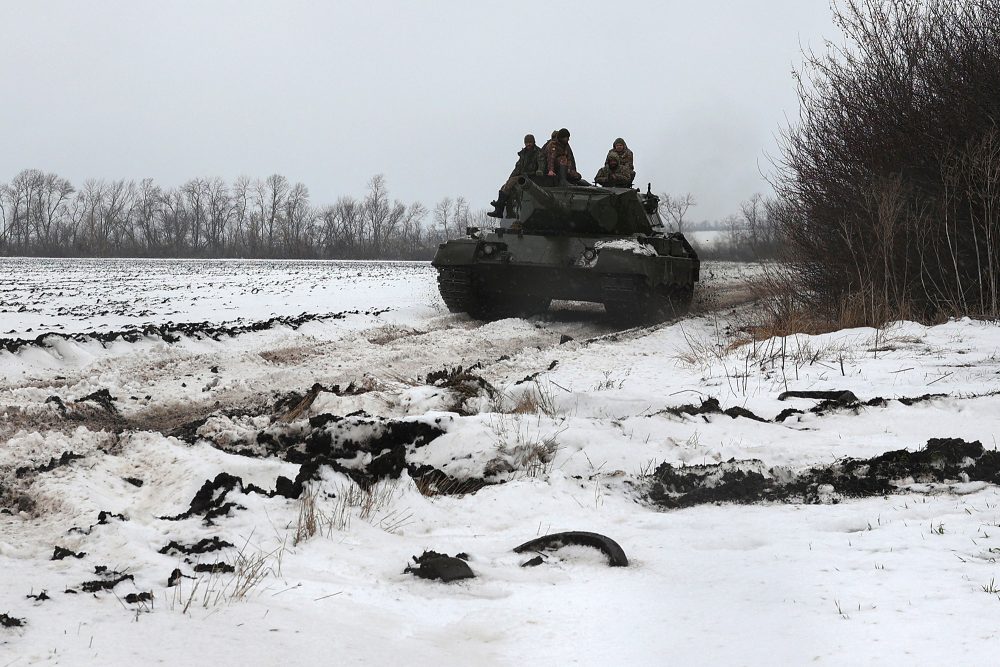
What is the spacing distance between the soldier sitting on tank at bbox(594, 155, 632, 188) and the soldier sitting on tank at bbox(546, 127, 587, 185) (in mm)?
650

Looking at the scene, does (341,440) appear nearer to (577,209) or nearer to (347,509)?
(347,509)

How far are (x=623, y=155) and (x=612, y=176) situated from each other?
0.62m

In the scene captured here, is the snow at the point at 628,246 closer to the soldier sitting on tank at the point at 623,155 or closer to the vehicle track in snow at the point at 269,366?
the vehicle track in snow at the point at 269,366

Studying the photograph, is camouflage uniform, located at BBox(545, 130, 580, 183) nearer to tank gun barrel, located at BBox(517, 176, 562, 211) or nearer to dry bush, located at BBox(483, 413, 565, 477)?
tank gun barrel, located at BBox(517, 176, 562, 211)

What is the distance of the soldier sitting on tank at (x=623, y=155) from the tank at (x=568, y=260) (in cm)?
126

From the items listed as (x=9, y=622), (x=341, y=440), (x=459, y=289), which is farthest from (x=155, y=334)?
(x=9, y=622)

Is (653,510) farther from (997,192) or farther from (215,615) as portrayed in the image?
(997,192)

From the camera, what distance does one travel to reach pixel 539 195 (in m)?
11.7

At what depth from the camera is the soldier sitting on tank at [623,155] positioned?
13.2m

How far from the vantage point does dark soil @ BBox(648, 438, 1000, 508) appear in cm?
333

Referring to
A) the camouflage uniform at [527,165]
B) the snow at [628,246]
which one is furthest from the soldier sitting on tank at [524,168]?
the snow at [628,246]

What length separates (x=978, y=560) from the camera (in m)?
2.41

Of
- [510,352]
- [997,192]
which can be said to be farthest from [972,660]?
[997,192]

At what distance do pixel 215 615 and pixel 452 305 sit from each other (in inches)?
378
